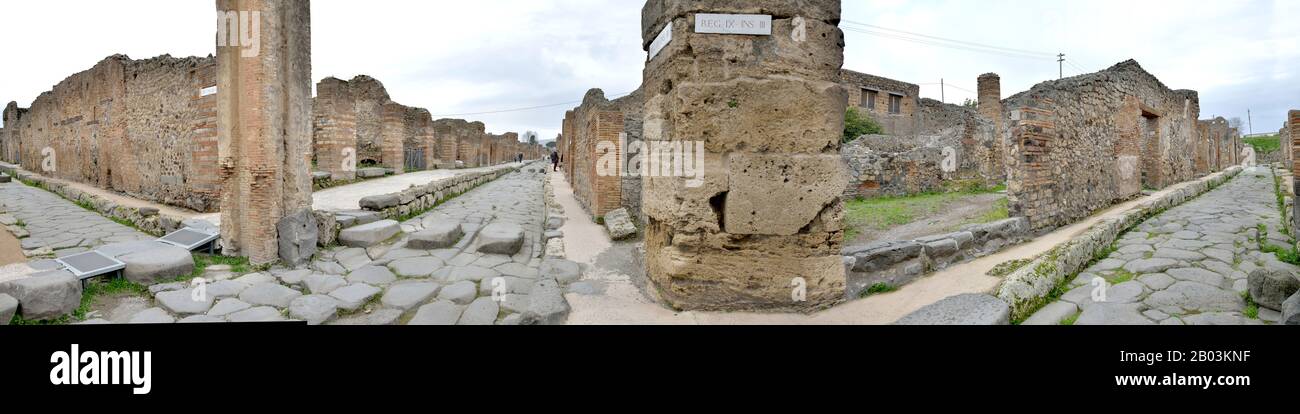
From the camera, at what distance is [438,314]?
3873mm

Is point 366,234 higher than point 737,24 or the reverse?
the reverse

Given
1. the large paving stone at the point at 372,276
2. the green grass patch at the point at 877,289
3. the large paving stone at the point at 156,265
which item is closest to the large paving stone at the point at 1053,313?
the green grass patch at the point at 877,289

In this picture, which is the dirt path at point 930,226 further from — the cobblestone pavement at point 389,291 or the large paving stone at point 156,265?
the large paving stone at point 156,265

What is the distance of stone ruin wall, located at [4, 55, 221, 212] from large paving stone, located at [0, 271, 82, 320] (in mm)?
3993

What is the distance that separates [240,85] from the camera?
509 centimetres

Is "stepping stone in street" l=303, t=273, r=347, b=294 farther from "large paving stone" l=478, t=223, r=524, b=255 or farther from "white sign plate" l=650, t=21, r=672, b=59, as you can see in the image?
"white sign plate" l=650, t=21, r=672, b=59

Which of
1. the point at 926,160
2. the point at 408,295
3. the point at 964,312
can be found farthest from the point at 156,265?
the point at 926,160

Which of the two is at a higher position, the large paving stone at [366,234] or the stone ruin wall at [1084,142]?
the stone ruin wall at [1084,142]

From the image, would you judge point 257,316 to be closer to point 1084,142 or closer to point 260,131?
point 260,131

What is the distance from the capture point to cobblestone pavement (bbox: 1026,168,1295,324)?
11.1ft

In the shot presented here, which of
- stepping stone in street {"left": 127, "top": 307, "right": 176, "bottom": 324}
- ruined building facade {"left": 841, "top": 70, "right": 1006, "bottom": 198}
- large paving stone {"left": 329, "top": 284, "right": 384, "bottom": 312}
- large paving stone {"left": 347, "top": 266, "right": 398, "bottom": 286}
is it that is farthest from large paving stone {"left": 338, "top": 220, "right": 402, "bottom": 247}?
ruined building facade {"left": 841, "top": 70, "right": 1006, "bottom": 198}

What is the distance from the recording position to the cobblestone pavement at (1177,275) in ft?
11.1

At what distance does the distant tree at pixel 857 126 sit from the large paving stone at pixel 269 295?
2299 cm

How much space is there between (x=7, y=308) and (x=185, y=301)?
88cm
